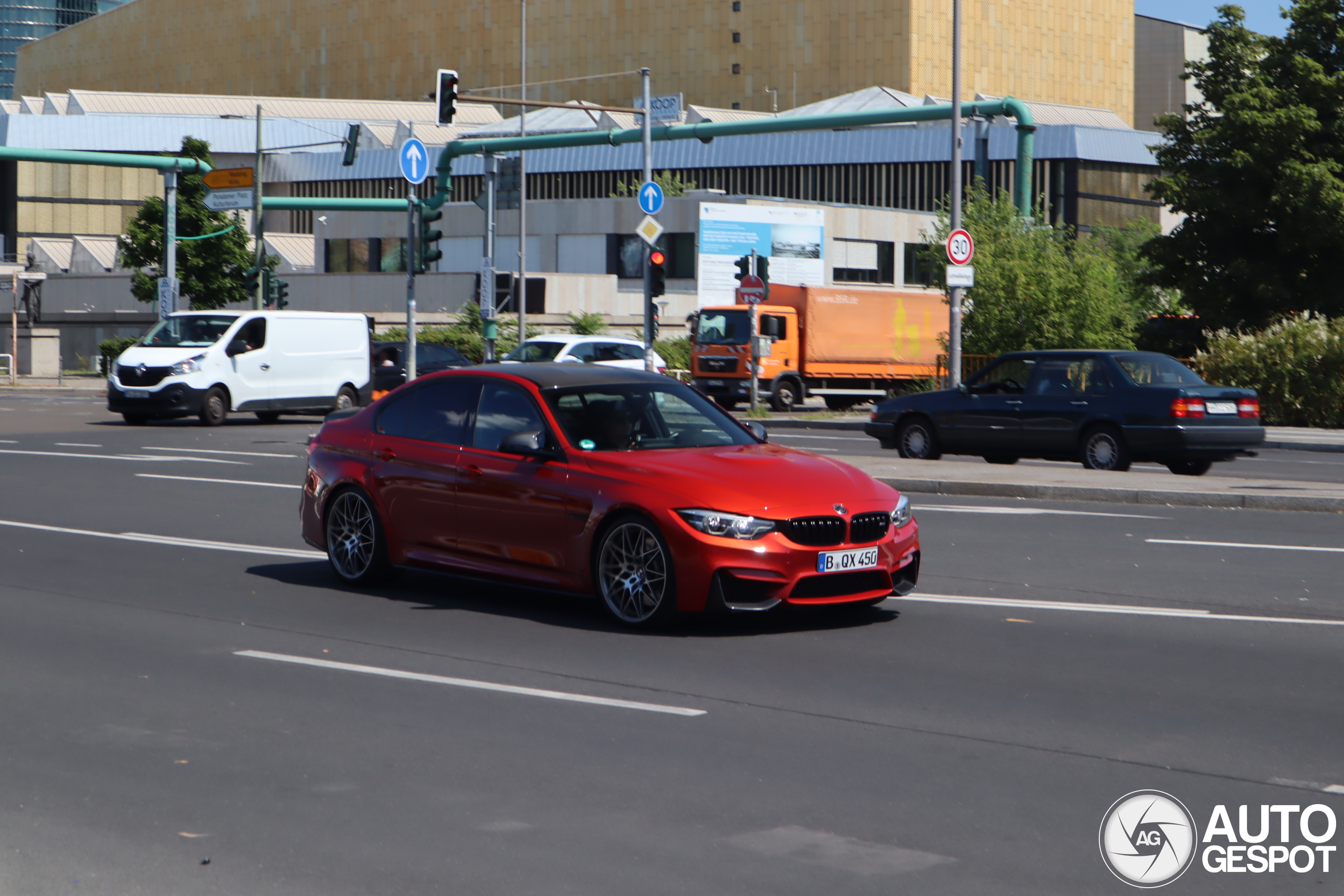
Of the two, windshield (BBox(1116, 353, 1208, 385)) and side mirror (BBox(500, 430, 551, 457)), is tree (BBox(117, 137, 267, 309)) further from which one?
side mirror (BBox(500, 430, 551, 457))

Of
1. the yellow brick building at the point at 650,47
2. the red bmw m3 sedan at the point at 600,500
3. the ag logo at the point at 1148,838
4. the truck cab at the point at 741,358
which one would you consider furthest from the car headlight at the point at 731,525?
the yellow brick building at the point at 650,47

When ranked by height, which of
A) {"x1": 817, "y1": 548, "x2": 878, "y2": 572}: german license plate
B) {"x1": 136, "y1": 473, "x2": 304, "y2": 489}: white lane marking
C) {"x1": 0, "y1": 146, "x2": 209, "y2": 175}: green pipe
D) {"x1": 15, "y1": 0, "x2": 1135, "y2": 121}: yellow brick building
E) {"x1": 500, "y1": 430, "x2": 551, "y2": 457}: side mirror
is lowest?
{"x1": 136, "y1": 473, "x2": 304, "y2": 489}: white lane marking

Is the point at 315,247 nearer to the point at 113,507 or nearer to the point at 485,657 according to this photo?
the point at 113,507

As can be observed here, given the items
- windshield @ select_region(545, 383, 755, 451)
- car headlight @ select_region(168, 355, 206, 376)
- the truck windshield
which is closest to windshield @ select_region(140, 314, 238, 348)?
car headlight @ select_region(168, 355, 206, 376)

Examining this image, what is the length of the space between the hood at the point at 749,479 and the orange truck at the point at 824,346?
2653 centimetres

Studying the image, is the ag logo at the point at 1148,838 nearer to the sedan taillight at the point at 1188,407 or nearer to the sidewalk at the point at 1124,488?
the sidewalk at the point at 1124,488

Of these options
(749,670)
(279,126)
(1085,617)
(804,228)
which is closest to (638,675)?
(749,670)

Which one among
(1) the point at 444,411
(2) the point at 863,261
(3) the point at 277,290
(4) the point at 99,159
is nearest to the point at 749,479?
(1) the point at 444,411

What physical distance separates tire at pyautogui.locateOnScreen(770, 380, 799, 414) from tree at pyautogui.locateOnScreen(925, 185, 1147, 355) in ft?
15.3

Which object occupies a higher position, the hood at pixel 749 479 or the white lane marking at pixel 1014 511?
the hood at pixel 749 479

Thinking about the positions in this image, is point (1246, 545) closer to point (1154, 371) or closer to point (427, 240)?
point (1154, 371)

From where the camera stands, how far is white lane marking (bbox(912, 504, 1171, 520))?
49.1ft

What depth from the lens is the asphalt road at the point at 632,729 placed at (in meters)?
4.76

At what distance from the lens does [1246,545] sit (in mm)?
12617
